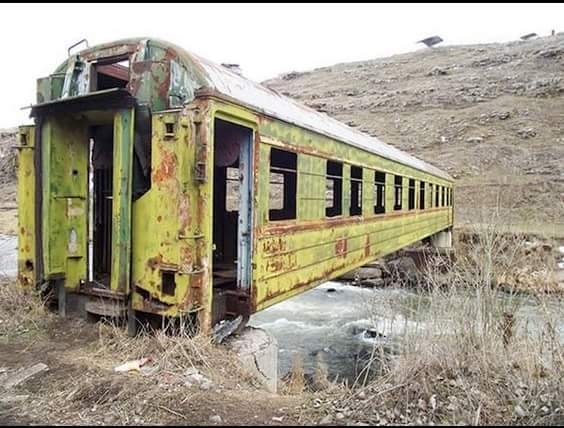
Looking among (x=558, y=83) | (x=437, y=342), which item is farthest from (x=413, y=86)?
(x=437, y=342)

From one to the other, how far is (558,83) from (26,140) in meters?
32.7

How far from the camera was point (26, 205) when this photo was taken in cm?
527

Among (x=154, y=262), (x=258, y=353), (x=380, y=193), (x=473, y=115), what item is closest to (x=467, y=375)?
(x=258, y=353)

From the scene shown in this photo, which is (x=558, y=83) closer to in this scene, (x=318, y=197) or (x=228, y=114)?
(x=318, y=197)

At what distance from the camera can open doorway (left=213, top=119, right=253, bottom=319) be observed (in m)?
4.73

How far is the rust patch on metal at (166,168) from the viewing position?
13.7 ft

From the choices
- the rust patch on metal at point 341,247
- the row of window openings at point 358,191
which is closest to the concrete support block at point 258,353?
the rust patch on metal at point 341,247

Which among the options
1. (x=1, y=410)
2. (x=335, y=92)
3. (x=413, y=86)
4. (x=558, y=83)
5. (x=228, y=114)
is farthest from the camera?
(x=335, y=92)

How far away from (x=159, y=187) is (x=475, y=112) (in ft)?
94.7

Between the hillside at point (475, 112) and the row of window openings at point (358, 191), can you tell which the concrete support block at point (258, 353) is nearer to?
→ the row of window openings at point (358, 191)

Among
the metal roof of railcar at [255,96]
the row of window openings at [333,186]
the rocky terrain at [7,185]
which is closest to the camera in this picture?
the metal roof of railcar at [255,96]

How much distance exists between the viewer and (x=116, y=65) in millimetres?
5258

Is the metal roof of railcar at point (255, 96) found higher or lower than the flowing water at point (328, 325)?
higher

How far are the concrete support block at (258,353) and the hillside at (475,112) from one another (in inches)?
548
